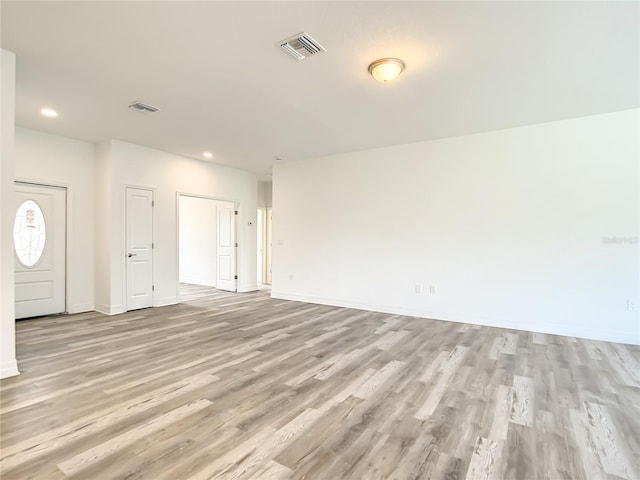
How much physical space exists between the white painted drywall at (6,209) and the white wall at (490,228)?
4485mm

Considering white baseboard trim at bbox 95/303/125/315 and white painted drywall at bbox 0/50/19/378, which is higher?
white painted drywall at bbox 0/50/19/378

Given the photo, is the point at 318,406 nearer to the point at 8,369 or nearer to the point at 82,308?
the point at 8,369

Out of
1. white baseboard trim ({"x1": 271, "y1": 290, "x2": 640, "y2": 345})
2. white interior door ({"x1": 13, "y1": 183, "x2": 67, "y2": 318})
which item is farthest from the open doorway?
white interior door ({"x1": 13, "y1": 183, "x2": 67, "y2": 318})

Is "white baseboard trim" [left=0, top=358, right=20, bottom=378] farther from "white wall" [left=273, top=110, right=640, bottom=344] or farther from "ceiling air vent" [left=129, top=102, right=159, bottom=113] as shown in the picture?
"white wall" [left=273, top=110, right=640, bottom=344]

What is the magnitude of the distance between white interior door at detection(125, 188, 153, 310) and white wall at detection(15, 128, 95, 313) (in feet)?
2.14

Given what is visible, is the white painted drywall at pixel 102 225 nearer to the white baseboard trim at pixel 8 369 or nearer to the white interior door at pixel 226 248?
the white baseboard trim at pixel 8 369

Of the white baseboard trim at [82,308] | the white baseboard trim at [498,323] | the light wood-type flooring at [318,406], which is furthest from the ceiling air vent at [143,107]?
the white baseboard trim at [498,323]

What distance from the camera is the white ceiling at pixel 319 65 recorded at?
7.62 ft

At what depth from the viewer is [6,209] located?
9.36 feet

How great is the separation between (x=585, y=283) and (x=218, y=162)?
6542 millimetres

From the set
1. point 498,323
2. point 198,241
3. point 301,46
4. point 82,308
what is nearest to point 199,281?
point 198,241

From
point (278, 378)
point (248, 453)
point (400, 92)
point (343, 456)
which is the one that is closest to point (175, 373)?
point (278, 378)

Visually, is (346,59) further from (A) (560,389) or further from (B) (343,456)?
(A) (560,389)

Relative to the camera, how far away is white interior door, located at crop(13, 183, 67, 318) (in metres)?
4.95
